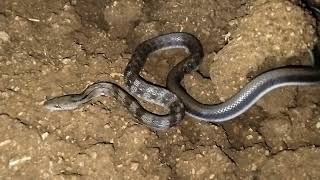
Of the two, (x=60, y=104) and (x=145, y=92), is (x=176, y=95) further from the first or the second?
(x=60, y=104)

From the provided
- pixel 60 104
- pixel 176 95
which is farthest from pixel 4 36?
pixel 176 95

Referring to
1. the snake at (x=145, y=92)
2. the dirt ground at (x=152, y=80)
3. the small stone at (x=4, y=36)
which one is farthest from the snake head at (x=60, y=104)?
the small stone at (x=4, y=36)

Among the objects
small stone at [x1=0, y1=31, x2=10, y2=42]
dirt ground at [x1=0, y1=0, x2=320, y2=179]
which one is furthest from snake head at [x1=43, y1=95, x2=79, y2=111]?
small stone at [x1=0, y1=31, x2=10, y2=42]

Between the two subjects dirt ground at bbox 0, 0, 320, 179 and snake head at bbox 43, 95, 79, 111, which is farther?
snake head at bbox 43, 95, 79, 111

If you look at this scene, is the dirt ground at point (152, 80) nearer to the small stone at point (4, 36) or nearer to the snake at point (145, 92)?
the small stone at point (4, 36)

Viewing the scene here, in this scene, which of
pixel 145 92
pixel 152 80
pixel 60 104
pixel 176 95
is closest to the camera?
pixel 60 104

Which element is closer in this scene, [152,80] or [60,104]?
[60,104]

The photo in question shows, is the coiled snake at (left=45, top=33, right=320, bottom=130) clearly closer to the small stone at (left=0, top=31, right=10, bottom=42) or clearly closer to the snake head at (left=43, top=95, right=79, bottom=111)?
the snake head at (left=43, top=95, right=79, bottom=111)
